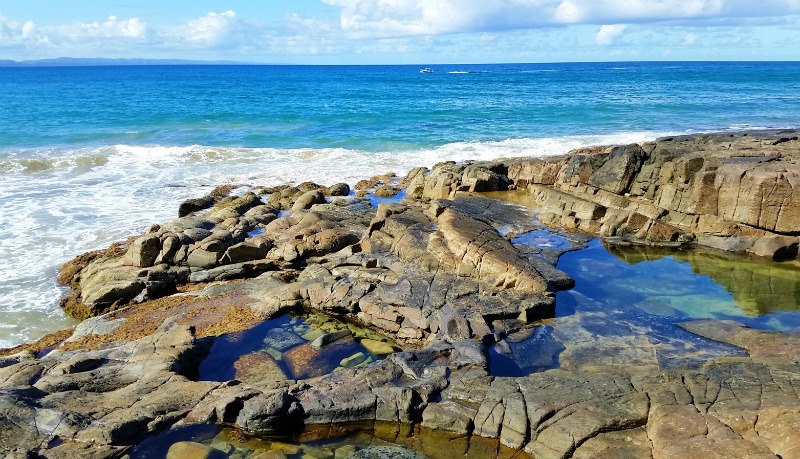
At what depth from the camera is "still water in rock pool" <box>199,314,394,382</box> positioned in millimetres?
13312

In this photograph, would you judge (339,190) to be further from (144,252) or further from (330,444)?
(330,444)

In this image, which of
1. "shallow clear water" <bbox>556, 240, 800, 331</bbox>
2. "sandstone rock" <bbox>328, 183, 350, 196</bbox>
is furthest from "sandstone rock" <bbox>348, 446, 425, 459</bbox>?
"sandstone rock" <bbox>328, 183, 350, 196</bbox>

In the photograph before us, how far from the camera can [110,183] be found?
109 ft

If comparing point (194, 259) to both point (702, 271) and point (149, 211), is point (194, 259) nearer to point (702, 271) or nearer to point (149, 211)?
point (149, 211)

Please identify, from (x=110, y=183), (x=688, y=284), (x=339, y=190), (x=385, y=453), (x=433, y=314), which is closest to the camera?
(x=385, y=453)

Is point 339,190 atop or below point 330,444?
atop

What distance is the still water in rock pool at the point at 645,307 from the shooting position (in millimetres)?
13000

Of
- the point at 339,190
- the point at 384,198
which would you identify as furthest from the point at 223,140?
the point at 384,198

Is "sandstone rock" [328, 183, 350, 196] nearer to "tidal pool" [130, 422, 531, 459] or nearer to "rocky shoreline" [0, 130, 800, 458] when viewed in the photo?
"rocky shoreline" [0, 130, 800, 458]

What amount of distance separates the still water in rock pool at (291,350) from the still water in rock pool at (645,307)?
3.22 m

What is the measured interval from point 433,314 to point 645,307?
5598 millimetres

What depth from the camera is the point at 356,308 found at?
16.1 metres

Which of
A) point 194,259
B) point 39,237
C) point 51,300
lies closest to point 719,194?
point 194,259

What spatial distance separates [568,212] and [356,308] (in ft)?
36.4
